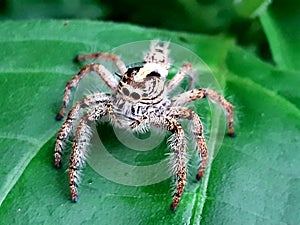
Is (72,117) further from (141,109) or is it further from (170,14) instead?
(170,14)

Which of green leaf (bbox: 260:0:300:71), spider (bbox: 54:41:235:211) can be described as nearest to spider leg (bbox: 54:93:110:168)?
spider (bbox: 54:41:235:211)

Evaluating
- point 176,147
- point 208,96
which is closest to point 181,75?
point 208,96

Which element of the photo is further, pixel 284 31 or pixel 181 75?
pixel 284 31

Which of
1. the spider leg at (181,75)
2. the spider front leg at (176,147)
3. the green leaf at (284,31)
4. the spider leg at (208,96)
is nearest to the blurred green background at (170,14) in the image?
the green leaf at (284,31)

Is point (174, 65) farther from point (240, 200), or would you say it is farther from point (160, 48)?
point (240, 200)

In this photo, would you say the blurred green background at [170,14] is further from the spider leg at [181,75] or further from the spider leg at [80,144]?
the spider leg at [80,144]

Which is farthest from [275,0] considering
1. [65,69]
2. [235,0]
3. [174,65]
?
[65,69]
